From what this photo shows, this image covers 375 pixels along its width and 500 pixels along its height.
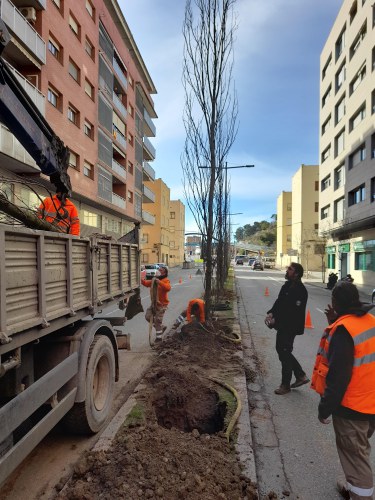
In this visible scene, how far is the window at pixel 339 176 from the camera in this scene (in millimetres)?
31350

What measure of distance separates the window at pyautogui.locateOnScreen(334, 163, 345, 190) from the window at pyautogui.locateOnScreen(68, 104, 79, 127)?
834 inches

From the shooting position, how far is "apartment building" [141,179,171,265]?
57.7 m

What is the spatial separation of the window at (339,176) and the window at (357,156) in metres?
2.30

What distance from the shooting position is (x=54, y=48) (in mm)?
19062

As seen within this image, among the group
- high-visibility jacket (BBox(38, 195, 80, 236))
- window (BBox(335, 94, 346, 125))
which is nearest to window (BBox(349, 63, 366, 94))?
window (BBox(335, 94, 346, 125))

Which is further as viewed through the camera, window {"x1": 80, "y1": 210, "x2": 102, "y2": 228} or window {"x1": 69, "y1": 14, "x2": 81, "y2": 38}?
window {"x1": 80, "y1": 210, "x2": 102, "y2": 228}

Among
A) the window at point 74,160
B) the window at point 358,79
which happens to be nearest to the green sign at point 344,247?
the window at point 358,79

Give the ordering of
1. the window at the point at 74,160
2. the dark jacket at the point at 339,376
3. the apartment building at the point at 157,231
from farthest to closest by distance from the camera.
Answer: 1. the apartment building at the point at 157,231
2. the window at the point at 74,160
3. the dark jacket at the point at 339,376

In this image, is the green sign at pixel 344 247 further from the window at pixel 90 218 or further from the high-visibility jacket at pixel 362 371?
the high-visibility jacket at pixel 362 371

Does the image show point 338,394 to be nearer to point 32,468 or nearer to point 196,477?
point 196,477

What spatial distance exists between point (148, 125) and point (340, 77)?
19338 millimetres

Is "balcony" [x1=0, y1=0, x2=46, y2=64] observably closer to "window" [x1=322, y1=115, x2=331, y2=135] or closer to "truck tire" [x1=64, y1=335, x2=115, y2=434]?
"truck tire" [x1=64, y1=335, x2=115, y2=434]

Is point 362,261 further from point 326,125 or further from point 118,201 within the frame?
point 118,201

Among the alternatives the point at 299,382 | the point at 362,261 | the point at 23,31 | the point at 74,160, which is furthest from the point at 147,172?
the point at 299,382
